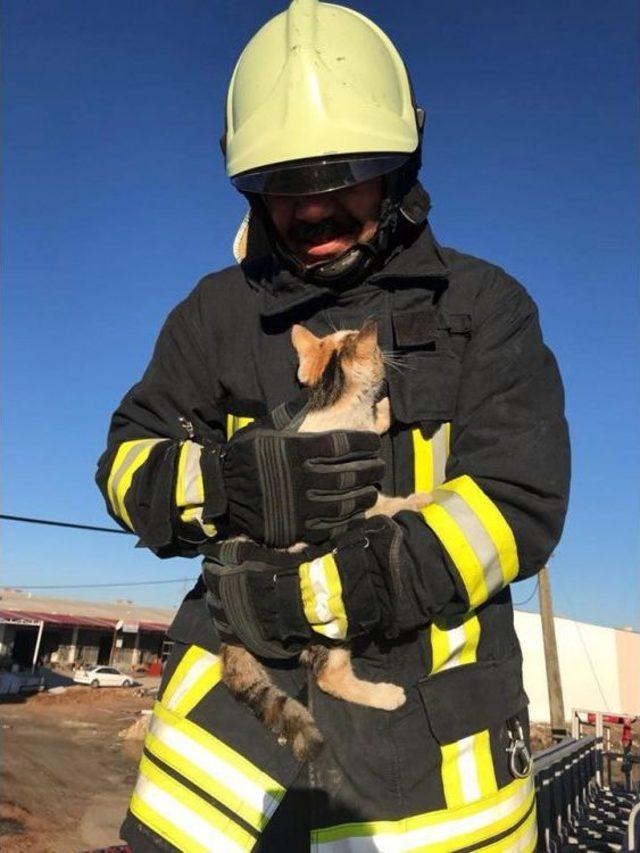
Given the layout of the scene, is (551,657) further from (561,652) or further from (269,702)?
(561,652)

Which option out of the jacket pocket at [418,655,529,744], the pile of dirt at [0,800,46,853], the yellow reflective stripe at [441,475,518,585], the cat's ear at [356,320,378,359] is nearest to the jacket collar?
the cat's ear at [356,320,378,359]

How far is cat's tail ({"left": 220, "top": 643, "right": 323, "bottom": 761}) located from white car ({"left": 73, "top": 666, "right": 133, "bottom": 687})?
38.6 m

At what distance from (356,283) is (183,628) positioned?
1.24m

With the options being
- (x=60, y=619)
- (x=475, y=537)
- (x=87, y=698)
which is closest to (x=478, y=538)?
(x=475, y=537)

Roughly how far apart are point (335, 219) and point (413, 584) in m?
1.20

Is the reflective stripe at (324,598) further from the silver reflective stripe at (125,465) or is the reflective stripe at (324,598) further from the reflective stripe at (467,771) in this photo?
the silver reflective stripe at (125,465)

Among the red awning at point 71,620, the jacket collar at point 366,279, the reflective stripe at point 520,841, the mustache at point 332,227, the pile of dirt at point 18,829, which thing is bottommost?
the red awning at point 71,620

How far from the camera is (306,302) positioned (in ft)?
7.29

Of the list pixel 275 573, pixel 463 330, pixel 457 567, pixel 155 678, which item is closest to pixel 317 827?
pixel 275 573

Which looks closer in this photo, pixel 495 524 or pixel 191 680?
pixel 495 524

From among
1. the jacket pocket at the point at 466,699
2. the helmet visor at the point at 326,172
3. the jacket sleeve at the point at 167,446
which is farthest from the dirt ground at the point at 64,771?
the helmet visor at the point at 326,172

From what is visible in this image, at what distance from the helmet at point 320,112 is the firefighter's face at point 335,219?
0.05 m

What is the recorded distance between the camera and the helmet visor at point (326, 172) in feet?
6.98

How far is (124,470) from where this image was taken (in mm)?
2146
